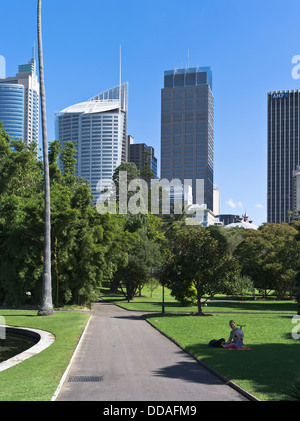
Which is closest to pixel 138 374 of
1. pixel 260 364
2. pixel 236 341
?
pixel 260 364

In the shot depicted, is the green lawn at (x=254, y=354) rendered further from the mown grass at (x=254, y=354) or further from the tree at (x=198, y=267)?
the tree at (x=198, y=267)

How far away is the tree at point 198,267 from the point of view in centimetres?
3266

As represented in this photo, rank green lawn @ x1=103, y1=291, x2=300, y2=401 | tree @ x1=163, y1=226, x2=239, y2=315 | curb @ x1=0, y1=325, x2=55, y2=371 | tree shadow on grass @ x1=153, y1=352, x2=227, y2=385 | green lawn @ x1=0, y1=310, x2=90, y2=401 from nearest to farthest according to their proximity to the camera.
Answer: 1. green lawn @ x1=0, y1=310, x2=90, y2=401
2. green lawn @ x1=103, y1=291, x2=300, y2=401
3. tree shadow on grass @ x1=153, y1=352, x2=227, y2=385
4. curb @ x1=0, y1=325, x2=55, y2=371
5. tree @ x1=163, y1=226, x2=239, y2=315

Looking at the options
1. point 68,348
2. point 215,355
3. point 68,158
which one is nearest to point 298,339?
point 215,355

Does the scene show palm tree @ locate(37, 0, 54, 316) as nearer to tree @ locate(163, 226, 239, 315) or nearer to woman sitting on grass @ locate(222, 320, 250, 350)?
tree @ locate(163, 226, 239, 315)

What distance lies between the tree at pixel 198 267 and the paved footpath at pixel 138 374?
488 inches

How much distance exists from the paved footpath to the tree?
12.4 meters

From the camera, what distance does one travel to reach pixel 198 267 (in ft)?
107

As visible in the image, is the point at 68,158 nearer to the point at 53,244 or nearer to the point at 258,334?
the point at 53,244

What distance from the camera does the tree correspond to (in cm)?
3266

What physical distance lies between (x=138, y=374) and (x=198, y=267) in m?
20.4

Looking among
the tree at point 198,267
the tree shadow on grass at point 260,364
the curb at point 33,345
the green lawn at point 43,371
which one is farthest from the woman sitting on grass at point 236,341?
the tree at point 198,267

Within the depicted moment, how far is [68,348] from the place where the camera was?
17.3 m

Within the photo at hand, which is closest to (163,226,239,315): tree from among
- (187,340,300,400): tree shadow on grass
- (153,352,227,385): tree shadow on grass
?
(187,340,300,400): tree shadow on grass
